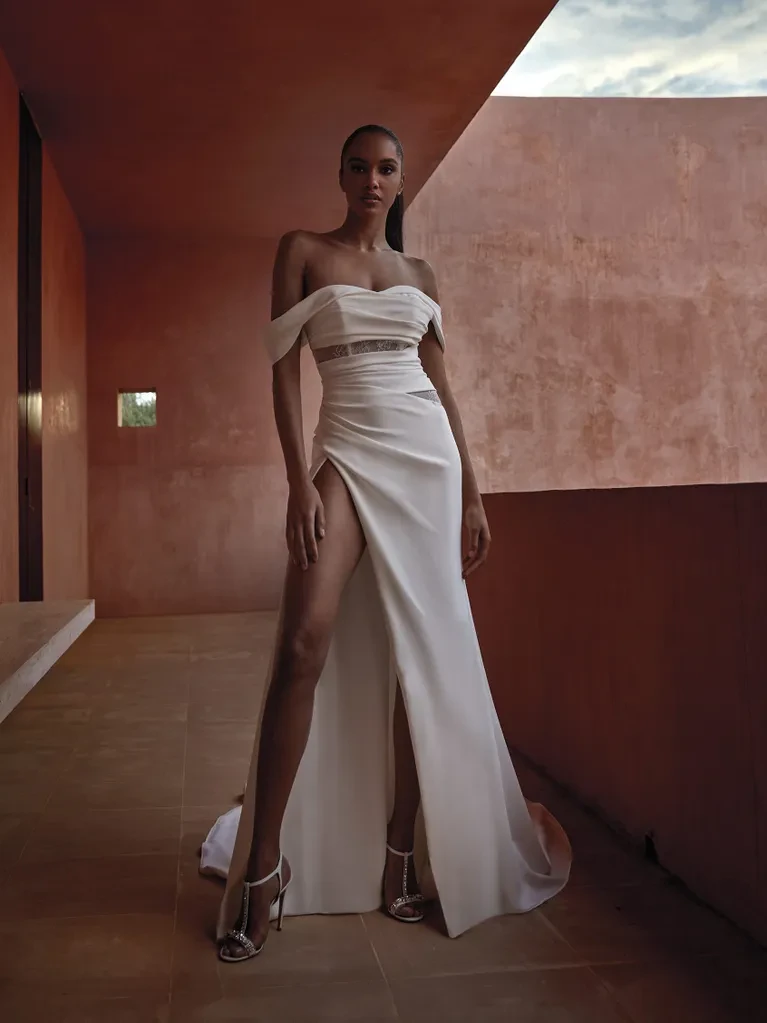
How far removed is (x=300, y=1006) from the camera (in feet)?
4.91

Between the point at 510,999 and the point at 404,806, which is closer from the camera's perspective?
the point at 510,999

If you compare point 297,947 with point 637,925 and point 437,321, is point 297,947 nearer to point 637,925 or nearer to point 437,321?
point 637,925

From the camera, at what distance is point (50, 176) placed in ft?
21.3

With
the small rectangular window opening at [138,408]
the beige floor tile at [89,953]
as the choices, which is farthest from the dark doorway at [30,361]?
the beige floor tile at [89,953]

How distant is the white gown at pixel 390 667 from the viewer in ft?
6.03

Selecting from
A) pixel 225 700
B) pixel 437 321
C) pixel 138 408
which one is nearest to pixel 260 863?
pixel 437 321

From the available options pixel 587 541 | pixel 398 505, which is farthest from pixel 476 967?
pixel 587 541

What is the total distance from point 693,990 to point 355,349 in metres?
1.35

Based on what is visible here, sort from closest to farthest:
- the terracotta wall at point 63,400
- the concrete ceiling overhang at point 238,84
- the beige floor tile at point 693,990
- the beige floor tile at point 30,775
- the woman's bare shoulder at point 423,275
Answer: the beige floor tile at point 693,990 → the woman's bare shoulder at point 423,275 → the beige floor tile at point 30,775 → the concrete ceiling overhang at point 238,84 → the terracotta wall at point 63,400

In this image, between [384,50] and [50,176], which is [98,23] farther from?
[50,176]

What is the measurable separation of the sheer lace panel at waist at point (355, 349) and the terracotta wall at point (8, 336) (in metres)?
3.58

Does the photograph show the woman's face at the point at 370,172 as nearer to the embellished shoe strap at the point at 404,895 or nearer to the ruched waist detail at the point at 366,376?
the ruched waist detail at the point at 366,376

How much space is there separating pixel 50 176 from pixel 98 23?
1.99m

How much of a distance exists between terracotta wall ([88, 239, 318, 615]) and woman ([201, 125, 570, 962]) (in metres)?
6.22
